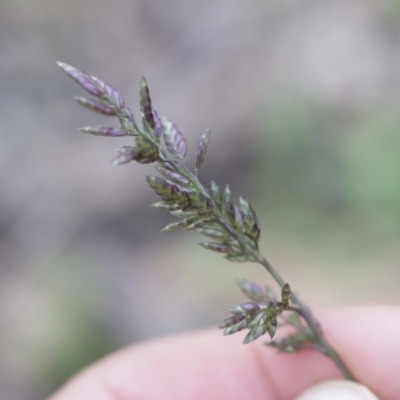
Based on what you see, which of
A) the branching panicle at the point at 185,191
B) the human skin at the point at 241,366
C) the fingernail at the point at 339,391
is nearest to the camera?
the branching panicle at the point at 185,191

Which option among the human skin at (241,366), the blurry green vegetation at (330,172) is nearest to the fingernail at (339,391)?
the human skin at (241,366)

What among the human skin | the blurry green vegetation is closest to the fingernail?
the human skin

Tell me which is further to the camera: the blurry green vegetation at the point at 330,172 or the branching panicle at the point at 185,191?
the blurry green vegetation at the point at 330,172

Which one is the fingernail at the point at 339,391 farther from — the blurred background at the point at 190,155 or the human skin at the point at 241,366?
the blurred background at the point at 190,155

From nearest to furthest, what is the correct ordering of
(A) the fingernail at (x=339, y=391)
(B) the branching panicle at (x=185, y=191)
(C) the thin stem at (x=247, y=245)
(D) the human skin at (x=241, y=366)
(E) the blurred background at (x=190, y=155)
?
(B) the branching panicle at (x=185, y=191) < (C) the thin stem at (x=247, y=245) < (A) the fingernail at (x=339, y=391) < (D) the human skin at (x=241, y=366) < (E) the blurred background at (x=190, y=155)

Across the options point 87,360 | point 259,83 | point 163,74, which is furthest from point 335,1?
point 87,360

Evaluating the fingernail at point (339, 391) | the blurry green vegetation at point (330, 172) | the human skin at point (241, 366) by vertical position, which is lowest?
the fingernail at point (339, 391)
